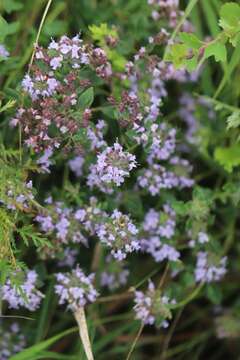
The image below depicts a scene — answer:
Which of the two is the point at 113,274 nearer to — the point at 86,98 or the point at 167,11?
the point at 86,98

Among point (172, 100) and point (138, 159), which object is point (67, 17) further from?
point (138, 159)

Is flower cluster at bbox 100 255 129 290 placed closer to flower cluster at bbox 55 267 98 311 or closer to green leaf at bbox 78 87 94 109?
flower cluster at bbox 55 267 98 311

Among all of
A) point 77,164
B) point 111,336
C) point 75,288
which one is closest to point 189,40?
point 77,164

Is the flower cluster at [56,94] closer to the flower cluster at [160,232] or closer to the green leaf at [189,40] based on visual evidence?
A: the green leaf at [189,40]

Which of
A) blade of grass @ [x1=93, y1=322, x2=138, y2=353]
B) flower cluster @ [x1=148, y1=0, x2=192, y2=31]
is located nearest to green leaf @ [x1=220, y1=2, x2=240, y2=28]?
flower cluster @ [x1=148, y1=0, x2=192, y2=31]

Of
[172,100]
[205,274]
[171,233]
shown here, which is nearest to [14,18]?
[172,100]

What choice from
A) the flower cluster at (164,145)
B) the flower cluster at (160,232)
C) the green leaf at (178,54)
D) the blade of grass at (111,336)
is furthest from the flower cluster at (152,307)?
the green leaf at (178,54)
